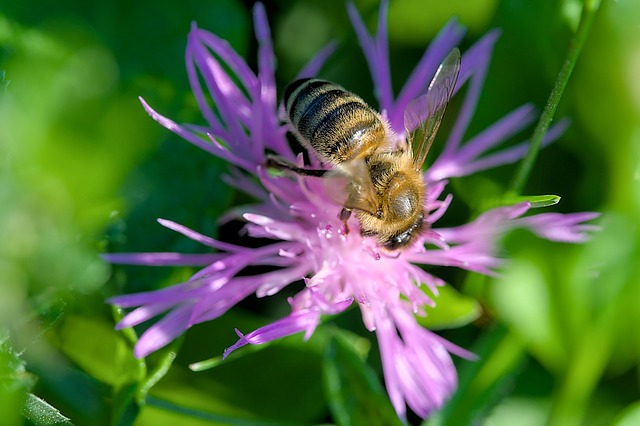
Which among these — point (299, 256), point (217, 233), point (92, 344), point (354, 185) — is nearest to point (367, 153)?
point (354, 185)

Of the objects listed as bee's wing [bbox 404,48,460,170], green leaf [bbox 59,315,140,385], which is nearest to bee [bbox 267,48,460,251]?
bee's wing [bbox 404,48,460,170]

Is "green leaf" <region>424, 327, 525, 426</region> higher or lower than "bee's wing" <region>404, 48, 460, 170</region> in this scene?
lower

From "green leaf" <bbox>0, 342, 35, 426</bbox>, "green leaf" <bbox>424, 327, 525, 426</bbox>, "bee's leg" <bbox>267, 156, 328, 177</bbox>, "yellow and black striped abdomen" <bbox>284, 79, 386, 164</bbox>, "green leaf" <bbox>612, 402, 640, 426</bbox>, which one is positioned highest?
"yellow and black striped abdomen" <bbox>284, 79, 386, 164</bbox>

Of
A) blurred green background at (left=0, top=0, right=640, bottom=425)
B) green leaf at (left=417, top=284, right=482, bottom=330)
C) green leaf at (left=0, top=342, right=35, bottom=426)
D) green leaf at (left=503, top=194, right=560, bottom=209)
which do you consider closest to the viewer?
green leaf at (left=0, top=342, right=35, bottom=426)

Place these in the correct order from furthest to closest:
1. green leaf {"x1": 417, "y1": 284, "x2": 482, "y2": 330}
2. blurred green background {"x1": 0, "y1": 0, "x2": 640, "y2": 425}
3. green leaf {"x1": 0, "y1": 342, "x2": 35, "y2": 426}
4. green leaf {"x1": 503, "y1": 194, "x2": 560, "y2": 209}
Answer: green leaf {"x1": 417, "y1": 284, "x2": 482, "y2": 330}, blurred green background {"x1": 0, "y1": 0, "x2": 640, "y2": 425}, green leaf {"x1": 503, "y1": 194, "x2": 560, "y2": 209}, green leaf {"x1": 0, "y1": 342, "x2": 35, "y2": 426}

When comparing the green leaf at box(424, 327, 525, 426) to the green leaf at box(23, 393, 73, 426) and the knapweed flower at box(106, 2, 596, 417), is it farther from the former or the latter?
the green leaf at box(23, 393, 73, 426)

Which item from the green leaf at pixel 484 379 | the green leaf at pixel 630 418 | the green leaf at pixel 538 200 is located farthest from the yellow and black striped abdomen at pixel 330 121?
the green leaf at pixel 630 418

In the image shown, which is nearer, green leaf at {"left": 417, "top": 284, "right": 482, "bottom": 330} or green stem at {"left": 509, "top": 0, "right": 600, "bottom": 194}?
green stem at {"left": 509, "top": 0, "right": 600, "bottom": 194}

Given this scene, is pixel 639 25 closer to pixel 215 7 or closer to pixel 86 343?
pixel 215 7
